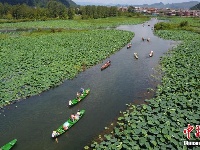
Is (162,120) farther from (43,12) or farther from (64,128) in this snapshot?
(43,12)

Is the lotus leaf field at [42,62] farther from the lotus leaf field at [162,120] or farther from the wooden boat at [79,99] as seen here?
the lotus leaf field at [162,120]

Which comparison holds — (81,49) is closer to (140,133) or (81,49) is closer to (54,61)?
(54,61)

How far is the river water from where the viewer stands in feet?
46.8

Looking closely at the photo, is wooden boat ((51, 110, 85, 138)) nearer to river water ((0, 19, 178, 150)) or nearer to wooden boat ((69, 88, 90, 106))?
river water ((0, 19, 178, 150))

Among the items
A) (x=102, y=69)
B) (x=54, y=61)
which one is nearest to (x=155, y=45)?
(x=102, y=69)

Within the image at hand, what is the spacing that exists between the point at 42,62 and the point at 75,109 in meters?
11.9

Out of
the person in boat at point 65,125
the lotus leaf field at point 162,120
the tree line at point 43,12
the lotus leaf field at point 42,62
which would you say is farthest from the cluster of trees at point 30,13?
the person in boat at point 65,125

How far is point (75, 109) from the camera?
17.9 meters

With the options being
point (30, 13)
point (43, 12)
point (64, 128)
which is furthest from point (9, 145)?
point (43, 12)

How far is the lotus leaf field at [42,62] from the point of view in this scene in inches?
833

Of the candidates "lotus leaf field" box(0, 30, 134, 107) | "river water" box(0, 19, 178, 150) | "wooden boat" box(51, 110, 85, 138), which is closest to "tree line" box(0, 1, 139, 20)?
"lotus leaf field" box(0, 30, 134, 107)

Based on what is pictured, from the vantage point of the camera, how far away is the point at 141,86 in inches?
890

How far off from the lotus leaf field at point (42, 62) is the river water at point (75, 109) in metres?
1.22

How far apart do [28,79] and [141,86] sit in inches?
439
